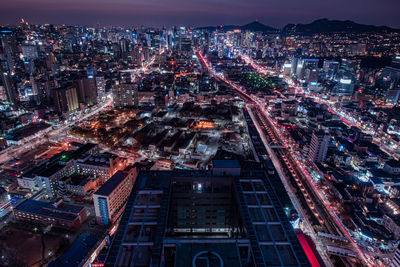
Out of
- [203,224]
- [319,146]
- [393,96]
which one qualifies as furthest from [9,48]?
[393,96]

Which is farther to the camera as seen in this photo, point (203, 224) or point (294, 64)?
point (294, 64)

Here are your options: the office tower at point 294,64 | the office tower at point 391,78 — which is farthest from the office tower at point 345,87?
the office tower at point 294,64

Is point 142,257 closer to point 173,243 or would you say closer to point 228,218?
point 173,243

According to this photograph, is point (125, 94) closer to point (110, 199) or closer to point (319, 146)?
point (110, 199)

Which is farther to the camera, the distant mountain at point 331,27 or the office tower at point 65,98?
the distant mountain at point 331,27

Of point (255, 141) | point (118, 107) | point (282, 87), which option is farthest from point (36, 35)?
point (255, 141)

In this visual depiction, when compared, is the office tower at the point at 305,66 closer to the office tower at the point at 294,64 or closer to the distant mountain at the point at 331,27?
the office tower at the point at 294,64
